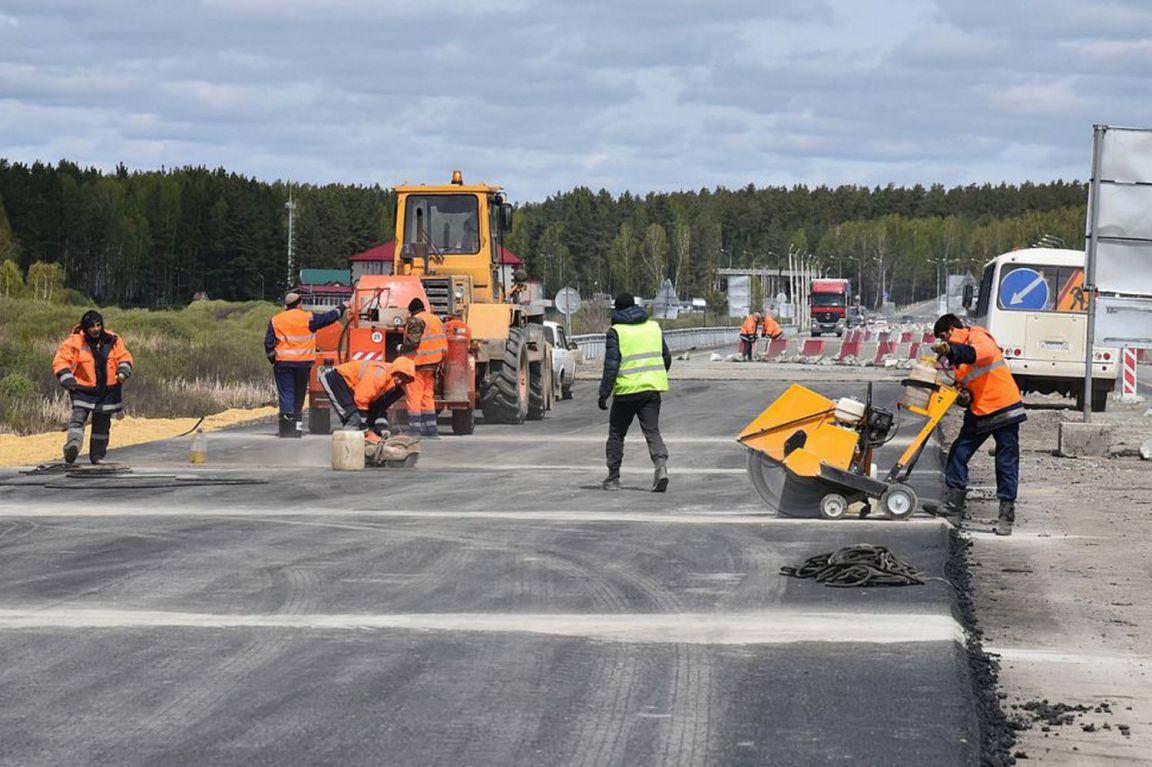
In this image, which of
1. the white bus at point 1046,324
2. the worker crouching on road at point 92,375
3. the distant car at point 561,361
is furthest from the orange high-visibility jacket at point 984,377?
the distant car at point 561,361

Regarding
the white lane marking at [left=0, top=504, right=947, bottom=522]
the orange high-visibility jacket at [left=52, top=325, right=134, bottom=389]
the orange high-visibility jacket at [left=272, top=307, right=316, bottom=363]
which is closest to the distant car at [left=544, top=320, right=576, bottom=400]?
the orange high-visibility jacket at [left=272, top=307, right=316, bottom=363]

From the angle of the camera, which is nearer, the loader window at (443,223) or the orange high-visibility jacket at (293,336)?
the orange high-visibility jacket at (293,336)

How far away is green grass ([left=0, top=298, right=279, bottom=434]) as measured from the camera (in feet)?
93.7

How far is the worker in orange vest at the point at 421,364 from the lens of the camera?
20766 millimetres

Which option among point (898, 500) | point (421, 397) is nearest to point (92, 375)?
point (421, 397)

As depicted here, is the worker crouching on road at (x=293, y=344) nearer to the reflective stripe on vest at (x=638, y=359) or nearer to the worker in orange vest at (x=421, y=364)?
the worker in orange vest at (x=421, y=364)

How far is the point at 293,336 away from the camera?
72.3 feet

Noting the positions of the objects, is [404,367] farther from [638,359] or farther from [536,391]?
[536,391]

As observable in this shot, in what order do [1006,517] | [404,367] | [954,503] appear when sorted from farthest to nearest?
[404,367], [954,503], [1006,517]

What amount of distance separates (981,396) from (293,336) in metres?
10.3

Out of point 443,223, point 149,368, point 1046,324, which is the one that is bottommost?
point 149,368

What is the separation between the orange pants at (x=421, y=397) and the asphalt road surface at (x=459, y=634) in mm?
4298

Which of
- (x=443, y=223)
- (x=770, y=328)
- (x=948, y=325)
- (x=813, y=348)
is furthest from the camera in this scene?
(x=770, y=328)

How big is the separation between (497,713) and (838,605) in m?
3.30
